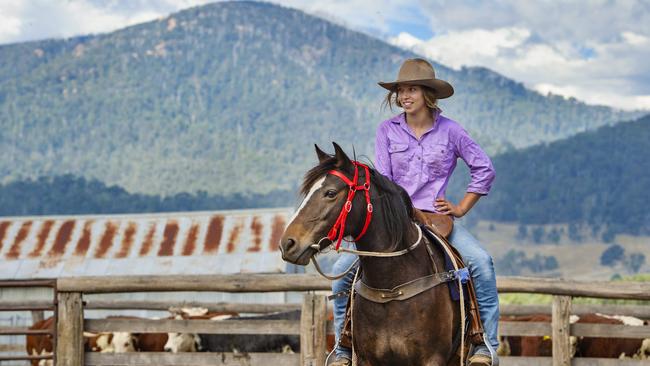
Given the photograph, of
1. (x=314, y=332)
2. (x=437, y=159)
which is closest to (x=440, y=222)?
(x=437, y=159)

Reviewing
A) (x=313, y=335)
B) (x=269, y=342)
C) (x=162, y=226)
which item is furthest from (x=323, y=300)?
(x=162, y=226)

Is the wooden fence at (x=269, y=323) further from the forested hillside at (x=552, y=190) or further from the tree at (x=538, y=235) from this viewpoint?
the tree at (x=538, y=235)

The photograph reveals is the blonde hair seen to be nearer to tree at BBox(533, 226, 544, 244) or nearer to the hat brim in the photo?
the hat brim

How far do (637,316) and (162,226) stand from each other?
65.6ft

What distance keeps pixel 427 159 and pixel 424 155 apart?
3cm

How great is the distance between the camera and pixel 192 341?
12227 millimetres

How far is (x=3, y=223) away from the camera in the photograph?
30.7 metres

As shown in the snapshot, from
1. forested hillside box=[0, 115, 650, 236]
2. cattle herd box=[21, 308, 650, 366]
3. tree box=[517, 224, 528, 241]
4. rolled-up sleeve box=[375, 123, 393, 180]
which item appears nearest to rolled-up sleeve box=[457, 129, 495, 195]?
rolled-up sleeve box=[375, 123, 393, 180]

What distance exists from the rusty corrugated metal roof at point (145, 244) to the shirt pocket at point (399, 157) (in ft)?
65.7

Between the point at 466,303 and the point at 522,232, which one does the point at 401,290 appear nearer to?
the point at 466,303

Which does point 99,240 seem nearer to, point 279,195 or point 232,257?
point 232,257

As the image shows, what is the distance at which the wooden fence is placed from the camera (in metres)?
9.16

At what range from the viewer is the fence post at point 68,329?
9.45 m

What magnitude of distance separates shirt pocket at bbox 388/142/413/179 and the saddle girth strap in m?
0.78
